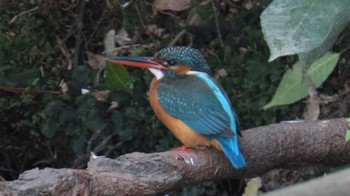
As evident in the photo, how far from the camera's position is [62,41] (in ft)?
13.1

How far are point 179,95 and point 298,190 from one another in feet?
7.06

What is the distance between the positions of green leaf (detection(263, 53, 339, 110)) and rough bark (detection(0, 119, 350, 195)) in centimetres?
47

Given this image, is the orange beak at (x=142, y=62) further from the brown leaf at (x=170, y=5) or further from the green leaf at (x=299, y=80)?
the brown leaf at (x=170, y=5)

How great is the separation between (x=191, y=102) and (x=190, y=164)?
0.51m

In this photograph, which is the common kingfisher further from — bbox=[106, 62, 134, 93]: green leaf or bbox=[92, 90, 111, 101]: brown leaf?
bbox=[92, 90, 111, 101]: brown leaf

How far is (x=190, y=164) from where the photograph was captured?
2.29 m

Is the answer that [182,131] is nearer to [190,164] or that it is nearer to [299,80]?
[190,164]

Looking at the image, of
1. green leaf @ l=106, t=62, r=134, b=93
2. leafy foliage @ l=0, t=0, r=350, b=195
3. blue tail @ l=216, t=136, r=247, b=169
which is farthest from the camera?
leafy foliage @ l=0, t=0, r=350, b=195

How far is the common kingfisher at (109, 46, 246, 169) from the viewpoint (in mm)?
2574

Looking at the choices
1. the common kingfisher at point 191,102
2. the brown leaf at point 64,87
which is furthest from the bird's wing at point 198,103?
the brown leaf at point 64,87

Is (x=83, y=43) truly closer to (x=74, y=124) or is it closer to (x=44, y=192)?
(x=74, y=124)

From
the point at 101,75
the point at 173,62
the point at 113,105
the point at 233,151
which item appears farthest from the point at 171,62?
the point at 101,75

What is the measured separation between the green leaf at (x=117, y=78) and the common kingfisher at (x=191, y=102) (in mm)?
318

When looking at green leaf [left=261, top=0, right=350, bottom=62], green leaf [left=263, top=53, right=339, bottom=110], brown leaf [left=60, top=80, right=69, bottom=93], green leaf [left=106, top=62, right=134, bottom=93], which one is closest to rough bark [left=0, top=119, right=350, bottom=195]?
green leaf [left=263, top=53, right=339, bottom=110]
